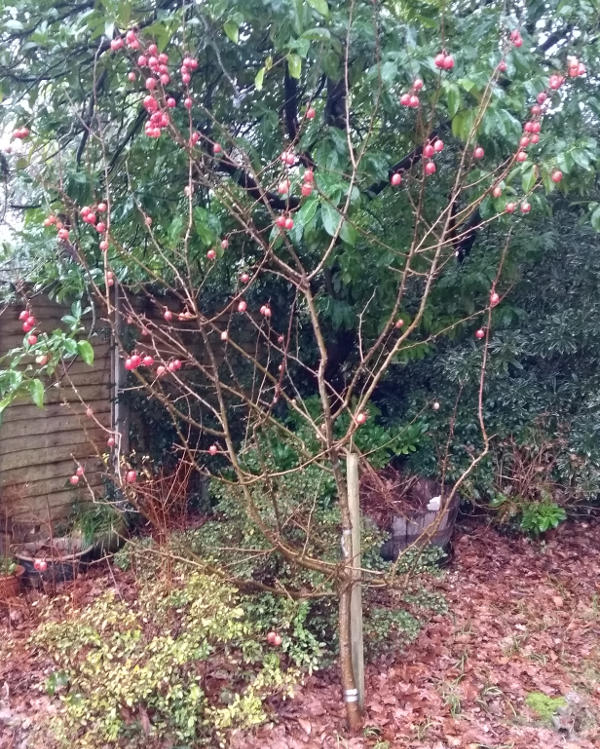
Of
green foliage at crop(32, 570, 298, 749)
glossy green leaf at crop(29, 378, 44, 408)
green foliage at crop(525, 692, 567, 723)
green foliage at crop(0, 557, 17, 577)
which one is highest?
glossy green leaf at crop(29, 378, 44, 408)

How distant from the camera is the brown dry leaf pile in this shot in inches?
96.0

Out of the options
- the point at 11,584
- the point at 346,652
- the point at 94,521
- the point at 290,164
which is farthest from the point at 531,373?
the point at 11,584

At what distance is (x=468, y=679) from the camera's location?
283 cm

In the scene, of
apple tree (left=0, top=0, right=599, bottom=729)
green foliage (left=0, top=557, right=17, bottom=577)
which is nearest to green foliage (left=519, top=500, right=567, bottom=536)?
apple tree (left=0, top=0, right=599, bottom=729)

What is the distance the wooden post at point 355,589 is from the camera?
2398mm

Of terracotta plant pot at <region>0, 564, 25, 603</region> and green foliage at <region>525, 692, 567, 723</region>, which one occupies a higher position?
terracotta plant pot at <region>0, 564, 25, 603</region>

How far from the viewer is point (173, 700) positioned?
225cm

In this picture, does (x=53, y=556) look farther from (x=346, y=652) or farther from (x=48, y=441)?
(x=346, y=652)

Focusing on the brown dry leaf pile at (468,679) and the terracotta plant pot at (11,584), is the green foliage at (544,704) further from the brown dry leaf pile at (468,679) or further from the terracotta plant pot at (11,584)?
the terracotta plant pot at (11,584)

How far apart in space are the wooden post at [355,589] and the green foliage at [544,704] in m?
0.74

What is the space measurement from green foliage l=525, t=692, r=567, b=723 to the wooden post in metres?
0.74

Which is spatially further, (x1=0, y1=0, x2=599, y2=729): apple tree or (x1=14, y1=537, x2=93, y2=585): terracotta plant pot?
(x1=14, y1=537, x2=93, y2=585): terracotta plant pot

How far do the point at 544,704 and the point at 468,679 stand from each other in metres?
0.32

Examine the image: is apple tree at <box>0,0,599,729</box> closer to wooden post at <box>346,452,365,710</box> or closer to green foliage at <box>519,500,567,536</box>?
wooden post at <box>346,452,365,710</box>
